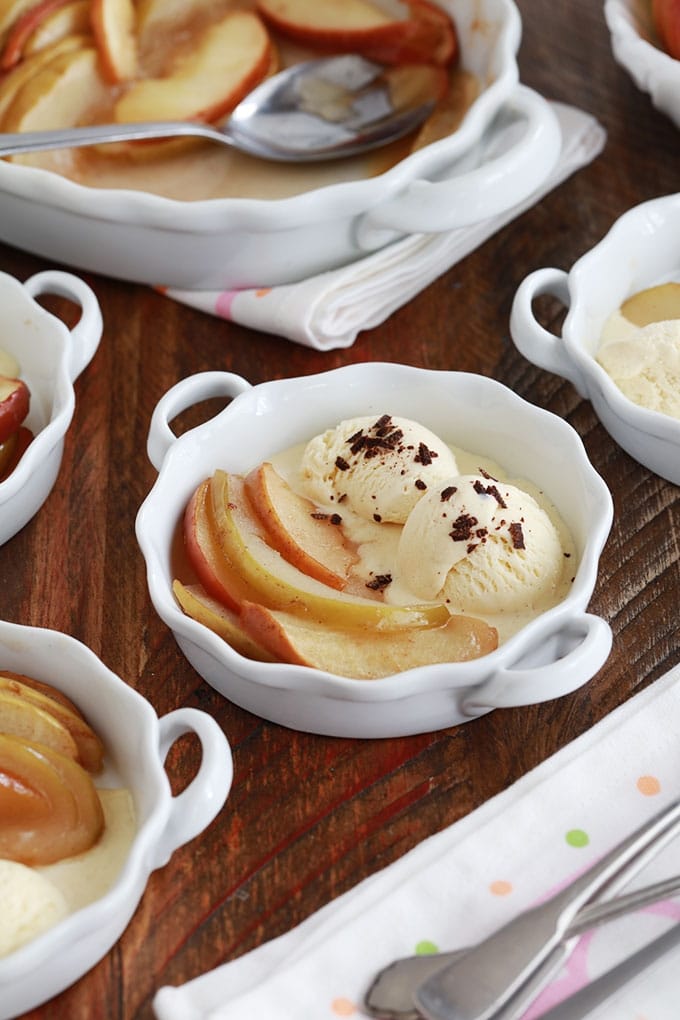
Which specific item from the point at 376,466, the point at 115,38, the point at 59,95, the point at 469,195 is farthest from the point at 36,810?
the point at 115,38

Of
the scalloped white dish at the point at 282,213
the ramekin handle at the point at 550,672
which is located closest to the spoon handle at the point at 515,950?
the ramekin handle at the point at 550,672

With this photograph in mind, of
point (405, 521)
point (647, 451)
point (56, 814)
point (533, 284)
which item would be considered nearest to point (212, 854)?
point (56, 814)

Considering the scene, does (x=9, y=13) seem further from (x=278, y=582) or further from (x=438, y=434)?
(x=278, y=582)

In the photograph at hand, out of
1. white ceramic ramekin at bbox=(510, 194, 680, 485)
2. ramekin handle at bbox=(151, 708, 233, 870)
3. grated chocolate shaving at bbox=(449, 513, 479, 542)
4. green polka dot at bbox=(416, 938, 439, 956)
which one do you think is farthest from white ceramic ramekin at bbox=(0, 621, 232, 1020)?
white ceramic ramekin at bbox=(510, 194, 680, 485)

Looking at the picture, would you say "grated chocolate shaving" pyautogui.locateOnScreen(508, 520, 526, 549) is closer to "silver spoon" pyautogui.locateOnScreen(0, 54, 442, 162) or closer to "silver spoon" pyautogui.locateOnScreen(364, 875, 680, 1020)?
"silver spoon" pyautogui.locateOnScreen(364, 875, 680, 1020)

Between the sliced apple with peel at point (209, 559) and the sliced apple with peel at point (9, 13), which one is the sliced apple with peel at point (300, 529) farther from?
the sliced apple with peel at point (9, 13)

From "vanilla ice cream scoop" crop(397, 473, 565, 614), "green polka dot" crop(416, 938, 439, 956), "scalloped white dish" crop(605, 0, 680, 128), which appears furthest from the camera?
"scalloped white dish" crop(605, 0, 680, 128)
